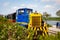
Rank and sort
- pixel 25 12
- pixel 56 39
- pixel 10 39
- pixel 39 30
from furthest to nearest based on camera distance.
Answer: pixel 25 12 → pixel 39 30 → pixel 56 39 → pixel 10 39

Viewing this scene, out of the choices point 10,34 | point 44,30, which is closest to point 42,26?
point 44,30

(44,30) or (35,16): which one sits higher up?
(35,16)

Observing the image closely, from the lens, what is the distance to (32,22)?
13586mm

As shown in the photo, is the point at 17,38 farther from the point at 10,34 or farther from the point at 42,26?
the point at 42,26

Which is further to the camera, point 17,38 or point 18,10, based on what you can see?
point 18,10

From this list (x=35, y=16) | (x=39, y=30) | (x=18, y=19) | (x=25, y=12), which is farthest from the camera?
(x=18, y=19)

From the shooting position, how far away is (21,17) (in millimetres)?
19656

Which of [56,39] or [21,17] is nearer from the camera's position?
[56,39]

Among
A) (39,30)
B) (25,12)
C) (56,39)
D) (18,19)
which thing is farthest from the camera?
(18,19)

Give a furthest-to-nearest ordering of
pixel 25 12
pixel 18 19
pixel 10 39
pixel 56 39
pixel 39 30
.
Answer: pixel 18 19, pixel 25 12, pixel 39 30, pixel 56 39, pixel 10 39

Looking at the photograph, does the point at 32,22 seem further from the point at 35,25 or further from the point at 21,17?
the point at 21,17

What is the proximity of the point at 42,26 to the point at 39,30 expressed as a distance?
2.11ft

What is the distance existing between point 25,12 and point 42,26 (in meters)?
6.12

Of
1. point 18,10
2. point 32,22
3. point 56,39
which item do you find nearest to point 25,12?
point 18,10
